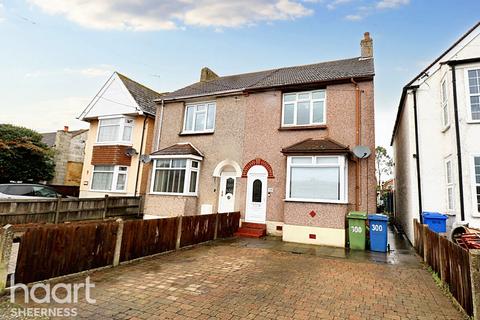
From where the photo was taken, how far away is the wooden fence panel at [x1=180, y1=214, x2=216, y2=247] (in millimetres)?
8555

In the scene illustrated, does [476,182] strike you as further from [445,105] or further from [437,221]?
[445,105]

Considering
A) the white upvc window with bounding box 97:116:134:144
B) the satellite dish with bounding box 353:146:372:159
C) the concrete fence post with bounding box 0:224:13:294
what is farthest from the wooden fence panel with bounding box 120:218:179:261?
the white upvc window with bounding box 97:116:134:144

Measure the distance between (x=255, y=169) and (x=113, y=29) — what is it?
884cm

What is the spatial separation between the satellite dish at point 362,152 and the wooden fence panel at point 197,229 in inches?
240

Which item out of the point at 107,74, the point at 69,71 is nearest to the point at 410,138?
the point at 69,71

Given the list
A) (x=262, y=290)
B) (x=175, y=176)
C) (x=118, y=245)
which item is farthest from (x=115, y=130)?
(x=262, y=290)

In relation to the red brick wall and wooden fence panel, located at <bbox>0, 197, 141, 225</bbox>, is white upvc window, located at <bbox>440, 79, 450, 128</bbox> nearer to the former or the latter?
wooden fence panel, located at <bbox>0, 197, 141, 225</bbox>

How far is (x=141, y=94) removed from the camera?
18625mm

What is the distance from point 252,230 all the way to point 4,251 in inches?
330

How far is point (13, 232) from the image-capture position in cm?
456

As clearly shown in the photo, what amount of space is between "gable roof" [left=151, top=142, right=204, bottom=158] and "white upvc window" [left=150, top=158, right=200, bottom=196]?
0.32 m

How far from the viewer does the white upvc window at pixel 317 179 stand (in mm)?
9938

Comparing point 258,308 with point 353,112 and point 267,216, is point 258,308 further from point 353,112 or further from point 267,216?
point 353,112

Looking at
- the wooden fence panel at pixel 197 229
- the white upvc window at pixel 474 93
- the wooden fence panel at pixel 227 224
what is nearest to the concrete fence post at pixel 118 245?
the wooden fence panel at pixel 197 229
